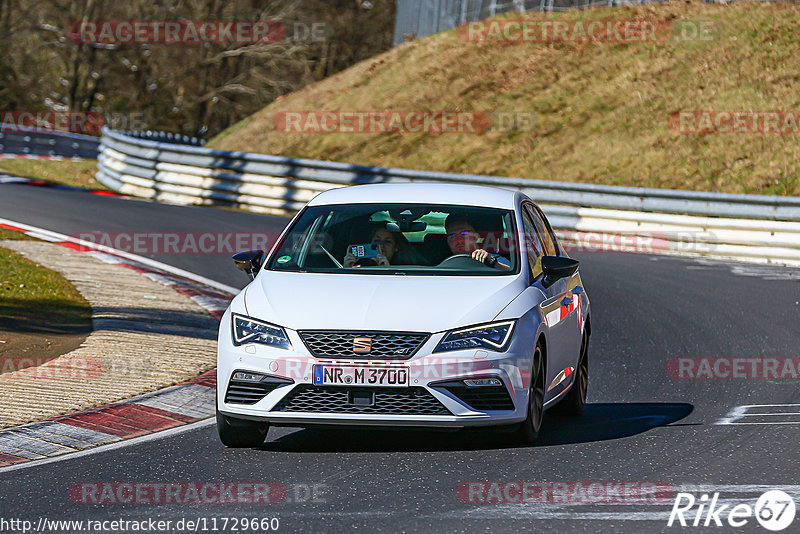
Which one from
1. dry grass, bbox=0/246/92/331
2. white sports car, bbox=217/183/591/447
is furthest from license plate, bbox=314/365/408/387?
dry grass, bbox=0/246/92/331

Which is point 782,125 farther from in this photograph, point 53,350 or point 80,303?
point 53,350

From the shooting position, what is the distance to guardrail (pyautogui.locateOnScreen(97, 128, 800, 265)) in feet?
66.4

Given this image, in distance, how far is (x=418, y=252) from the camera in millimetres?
8289

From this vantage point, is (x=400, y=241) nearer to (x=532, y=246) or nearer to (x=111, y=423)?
(x=532, y=246)

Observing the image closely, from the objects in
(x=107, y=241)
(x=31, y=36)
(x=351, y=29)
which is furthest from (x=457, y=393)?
(x=351, y=29)

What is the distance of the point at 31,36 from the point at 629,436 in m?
54.2

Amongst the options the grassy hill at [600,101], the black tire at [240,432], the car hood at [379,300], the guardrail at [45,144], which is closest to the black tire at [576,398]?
the car hood at [379,300]

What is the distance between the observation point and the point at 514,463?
7.11m

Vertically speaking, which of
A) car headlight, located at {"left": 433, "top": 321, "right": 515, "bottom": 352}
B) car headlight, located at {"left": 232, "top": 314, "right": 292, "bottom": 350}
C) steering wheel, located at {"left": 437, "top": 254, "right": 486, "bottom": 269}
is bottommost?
car headlight, located at {"left": 232, "top": 314, "right": 292, "bottom": 350}

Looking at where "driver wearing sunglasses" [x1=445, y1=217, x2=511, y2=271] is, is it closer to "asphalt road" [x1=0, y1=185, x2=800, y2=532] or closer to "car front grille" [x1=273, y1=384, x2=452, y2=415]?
"asphalt road" [x1=0, y1=185, x2=800, y2=532]

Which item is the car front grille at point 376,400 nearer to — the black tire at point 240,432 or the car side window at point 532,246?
the black tire at point 240,432

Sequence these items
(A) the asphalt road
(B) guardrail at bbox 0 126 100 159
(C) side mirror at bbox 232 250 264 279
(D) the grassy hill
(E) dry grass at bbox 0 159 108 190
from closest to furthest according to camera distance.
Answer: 1. (A) the asphalt road
2. (C) side mirror at bbox 232 250 264 279
3. (D) the grassy hill
4. (E) dry grass at bbox 0 159 108 190
5. (B) guardrail at bbox 0 126 100 159

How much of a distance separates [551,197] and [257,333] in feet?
52.8

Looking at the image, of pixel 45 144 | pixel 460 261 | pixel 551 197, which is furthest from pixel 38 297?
pixel 45 144
